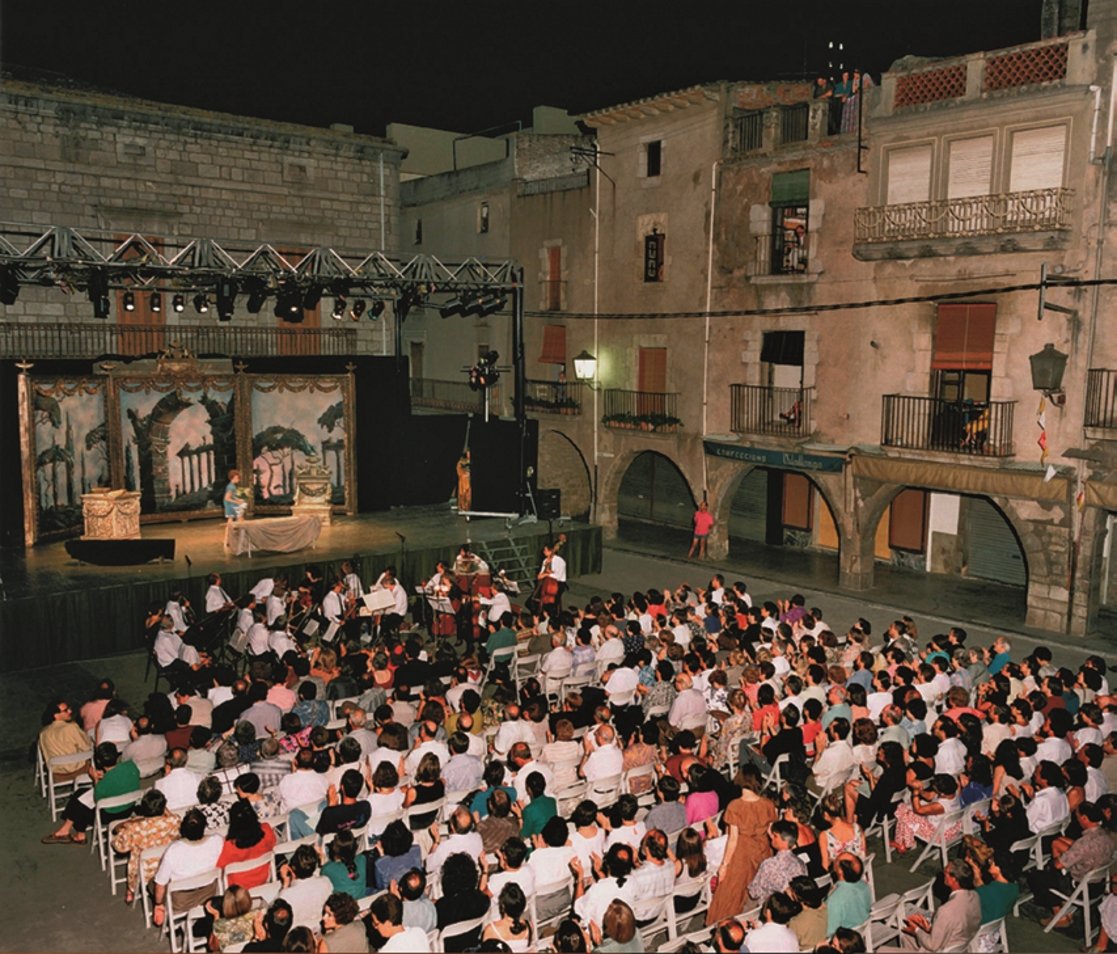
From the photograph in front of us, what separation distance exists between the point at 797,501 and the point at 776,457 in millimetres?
3731

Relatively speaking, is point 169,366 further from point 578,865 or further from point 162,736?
point 578,865

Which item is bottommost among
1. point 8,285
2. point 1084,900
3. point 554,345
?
point 1084,900

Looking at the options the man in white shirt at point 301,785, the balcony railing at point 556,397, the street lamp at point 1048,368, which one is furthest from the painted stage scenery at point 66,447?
the street lamp at point 1048,368

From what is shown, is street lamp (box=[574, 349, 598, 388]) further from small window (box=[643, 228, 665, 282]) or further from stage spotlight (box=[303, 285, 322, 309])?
stage spotlight (box=[303, 285, 322, 309])

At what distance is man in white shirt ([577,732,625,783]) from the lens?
353 inches

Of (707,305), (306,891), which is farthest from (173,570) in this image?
(707,305)

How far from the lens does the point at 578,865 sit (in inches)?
285

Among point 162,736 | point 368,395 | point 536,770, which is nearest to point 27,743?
point 162,736

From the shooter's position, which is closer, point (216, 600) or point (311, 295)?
point (216, 600)

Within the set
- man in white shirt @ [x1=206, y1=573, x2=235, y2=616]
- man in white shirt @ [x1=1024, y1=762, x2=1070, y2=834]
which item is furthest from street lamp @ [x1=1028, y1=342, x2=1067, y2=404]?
man in white shirt @ [x1=206, y1=573, x2=235, y2=616]

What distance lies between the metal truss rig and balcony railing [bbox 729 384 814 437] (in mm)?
5907

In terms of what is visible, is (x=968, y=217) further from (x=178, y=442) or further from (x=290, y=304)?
(x=178, y=442)

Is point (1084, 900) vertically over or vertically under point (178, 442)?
under

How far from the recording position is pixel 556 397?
2909 centimetres
